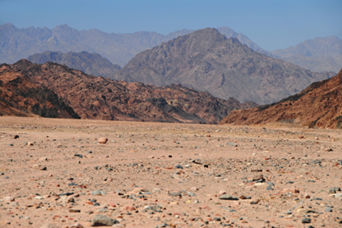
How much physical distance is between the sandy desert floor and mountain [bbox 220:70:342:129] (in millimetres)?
24126

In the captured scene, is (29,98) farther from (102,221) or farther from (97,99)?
(102,221)

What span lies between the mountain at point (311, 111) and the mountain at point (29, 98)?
3101 centimetres

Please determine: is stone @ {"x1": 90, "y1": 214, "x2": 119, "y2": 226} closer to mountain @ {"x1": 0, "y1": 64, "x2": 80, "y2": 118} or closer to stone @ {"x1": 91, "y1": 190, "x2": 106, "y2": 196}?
stone @ {"x1": 91, "y1": 190, "x2": 106, "y2": 196}

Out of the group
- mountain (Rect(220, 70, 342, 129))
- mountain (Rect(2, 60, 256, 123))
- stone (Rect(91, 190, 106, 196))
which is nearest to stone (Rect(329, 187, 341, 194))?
stone (Rect(91, 190, 106, 196))

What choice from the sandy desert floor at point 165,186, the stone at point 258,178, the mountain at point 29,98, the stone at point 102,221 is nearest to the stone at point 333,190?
the sandy desert floor at point 165,186

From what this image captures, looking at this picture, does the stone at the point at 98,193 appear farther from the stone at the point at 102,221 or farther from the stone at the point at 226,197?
the stone at the point at 226,197

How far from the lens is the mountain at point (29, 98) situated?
63906 mm

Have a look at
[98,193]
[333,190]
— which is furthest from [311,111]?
[98,193]

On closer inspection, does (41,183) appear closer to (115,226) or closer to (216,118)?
(115,226)

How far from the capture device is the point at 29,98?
68875 mm

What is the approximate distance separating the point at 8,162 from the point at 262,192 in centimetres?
825

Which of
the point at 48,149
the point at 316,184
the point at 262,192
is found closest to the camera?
the point at 262,192

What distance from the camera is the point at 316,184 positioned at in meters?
11.4

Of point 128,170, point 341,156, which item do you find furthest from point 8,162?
point 341,156
